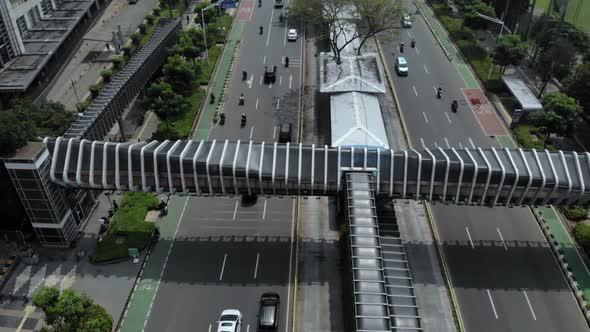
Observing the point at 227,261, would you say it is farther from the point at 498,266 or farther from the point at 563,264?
the point at 563,264

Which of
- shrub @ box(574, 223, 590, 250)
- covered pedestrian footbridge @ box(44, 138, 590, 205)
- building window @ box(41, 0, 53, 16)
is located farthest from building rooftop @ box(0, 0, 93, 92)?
shrub @ box(574, 223, 590, 250)

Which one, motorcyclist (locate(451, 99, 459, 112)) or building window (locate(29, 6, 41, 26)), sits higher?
building window (locate(29, 6, 41, 26))

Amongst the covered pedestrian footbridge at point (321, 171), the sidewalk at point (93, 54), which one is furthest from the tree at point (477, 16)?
the sidewalk at point (93, 54)

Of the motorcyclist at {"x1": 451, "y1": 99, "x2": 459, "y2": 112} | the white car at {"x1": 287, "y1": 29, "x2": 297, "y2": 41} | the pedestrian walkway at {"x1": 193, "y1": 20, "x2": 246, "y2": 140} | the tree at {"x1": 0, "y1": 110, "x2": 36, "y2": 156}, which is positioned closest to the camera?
the tree at {"x1": 0, "y1": 110, "x2": 36, "y2": 156}

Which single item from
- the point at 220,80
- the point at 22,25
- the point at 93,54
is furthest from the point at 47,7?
the point at 220,80

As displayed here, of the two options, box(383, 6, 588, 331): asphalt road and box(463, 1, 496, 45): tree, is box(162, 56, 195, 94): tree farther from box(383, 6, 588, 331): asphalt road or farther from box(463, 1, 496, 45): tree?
box(463, 1, 496, 45): tree

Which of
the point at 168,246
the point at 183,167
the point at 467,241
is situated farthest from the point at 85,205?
the point at 467,241

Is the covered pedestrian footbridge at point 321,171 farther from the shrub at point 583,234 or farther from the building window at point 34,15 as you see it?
the building window at point 34,15
